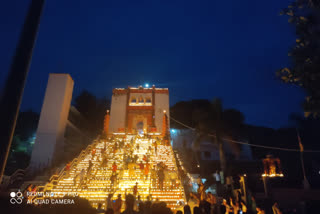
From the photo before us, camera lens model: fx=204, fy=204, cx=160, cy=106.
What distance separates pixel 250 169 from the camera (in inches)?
960

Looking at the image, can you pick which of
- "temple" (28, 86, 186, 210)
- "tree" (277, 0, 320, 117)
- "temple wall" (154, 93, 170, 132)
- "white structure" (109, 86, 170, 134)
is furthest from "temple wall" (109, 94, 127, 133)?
"tree" (277, 0, 320, 117)

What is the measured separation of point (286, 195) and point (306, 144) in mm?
16536

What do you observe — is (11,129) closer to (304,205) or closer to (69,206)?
(69,206)

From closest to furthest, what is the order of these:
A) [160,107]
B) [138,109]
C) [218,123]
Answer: [218,123] → [138,109] → [160,107]

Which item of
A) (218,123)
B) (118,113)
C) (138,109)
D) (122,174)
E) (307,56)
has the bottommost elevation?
(122,174)

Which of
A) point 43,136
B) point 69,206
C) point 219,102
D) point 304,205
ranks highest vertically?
point 219,102

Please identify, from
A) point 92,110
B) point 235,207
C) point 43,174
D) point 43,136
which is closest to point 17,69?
point 235,207

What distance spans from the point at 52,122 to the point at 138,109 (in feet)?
39.8

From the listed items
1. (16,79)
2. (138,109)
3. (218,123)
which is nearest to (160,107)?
(138,109)

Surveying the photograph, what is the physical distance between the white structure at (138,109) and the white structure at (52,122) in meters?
8.57

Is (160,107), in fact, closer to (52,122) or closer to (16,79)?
(52,122)

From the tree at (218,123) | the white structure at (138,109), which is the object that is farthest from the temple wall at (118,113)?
the tree at (218,123)

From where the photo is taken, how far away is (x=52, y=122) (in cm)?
1722

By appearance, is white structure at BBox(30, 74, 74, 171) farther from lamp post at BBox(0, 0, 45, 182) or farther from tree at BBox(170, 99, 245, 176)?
lamp post at BBox(0, 0, 45, 182)
